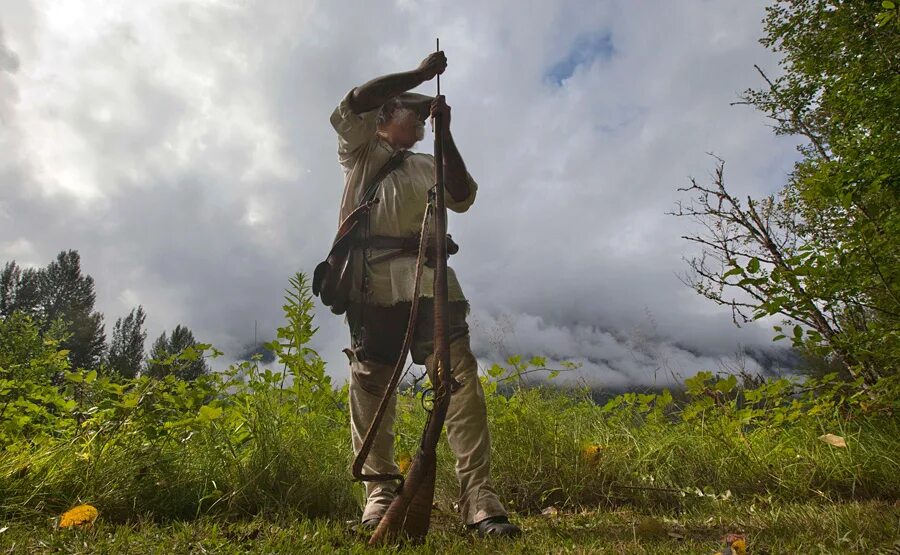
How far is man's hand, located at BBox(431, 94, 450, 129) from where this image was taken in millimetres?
2980

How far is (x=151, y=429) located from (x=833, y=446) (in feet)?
16.1

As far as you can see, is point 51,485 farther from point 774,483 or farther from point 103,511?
point 774,483

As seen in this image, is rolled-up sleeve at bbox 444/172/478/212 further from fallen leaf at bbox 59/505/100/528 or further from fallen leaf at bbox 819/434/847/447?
fallen leaf at bbox 819/434/847/447

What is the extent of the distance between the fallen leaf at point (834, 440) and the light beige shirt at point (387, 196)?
3.26 meters

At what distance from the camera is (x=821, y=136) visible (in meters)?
9.15

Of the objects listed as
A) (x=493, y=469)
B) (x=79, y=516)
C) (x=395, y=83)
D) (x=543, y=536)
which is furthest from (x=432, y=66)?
(x=79, y=516)

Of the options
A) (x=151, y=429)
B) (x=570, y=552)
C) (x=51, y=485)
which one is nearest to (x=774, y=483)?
(x=570, y=552)

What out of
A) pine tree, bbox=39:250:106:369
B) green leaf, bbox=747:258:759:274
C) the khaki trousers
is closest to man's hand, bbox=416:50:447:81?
the khaki trousers

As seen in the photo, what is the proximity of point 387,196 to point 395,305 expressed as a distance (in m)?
0.64

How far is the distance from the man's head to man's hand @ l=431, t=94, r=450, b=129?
1.69 feet

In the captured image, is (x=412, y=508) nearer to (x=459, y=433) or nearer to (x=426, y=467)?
(x=426, y=467)

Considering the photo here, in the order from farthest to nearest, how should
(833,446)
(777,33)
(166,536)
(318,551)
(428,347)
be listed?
(777,33), (833,446), (428,347), (166,536), (318,551)

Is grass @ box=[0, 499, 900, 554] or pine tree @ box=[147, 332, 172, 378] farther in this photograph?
pine tree @ box=[147, 332, 172, 378]

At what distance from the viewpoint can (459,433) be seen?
2889mm
